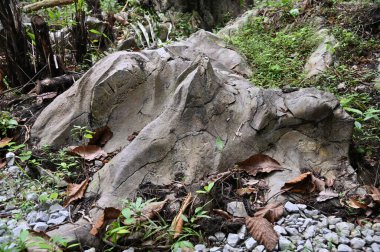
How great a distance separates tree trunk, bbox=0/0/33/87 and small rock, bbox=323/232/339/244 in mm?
3900

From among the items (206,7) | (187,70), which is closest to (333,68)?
(187,70)

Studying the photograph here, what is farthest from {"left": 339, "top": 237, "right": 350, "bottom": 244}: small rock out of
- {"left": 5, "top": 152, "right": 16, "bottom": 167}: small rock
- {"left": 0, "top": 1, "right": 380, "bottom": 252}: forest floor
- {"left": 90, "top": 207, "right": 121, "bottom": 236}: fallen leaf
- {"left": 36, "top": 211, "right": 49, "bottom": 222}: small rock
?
{"left": 5, "top": 152, "right": 16, "bottom": 167}: small rock

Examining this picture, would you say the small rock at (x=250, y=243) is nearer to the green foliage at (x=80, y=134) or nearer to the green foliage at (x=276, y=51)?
the green foliage at (x=80, y=134)

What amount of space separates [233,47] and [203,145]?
7.76 ft

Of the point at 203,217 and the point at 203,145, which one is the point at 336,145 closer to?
the point at 203,145

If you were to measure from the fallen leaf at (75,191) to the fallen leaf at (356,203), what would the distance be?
189cm

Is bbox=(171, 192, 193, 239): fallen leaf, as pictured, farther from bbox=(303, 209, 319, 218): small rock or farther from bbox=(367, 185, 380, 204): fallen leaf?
bbox=(367, 185, 380, 204): fallen leaf

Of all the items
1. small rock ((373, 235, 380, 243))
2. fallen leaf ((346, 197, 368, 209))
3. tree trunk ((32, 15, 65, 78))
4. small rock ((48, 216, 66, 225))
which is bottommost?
fallen leaf ((346, 197, 368, 209))

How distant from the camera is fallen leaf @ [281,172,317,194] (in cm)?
269

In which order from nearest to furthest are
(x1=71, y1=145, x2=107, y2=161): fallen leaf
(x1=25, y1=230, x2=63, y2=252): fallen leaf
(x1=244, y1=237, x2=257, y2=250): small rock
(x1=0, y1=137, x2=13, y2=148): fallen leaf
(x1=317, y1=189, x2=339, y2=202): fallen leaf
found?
1. (x1=25, y1=230, x2=63, y2=252): fallen leaf
2. (x1=244, y1=237, x2=257, y2=250): small rock
3. (x1=317, y1=189, x2=339, y2=202): fallen leaf
4. (x1=71, y1=145, x2=107, y2=161): fallen leaf
5. (x1=0, y1=137, x2=13, y2=148): fallen leaf

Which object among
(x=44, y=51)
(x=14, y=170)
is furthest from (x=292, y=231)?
(x=44, y=51)

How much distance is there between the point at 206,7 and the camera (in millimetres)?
8055

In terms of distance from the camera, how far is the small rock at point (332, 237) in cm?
222

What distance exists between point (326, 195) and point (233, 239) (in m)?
0.78
